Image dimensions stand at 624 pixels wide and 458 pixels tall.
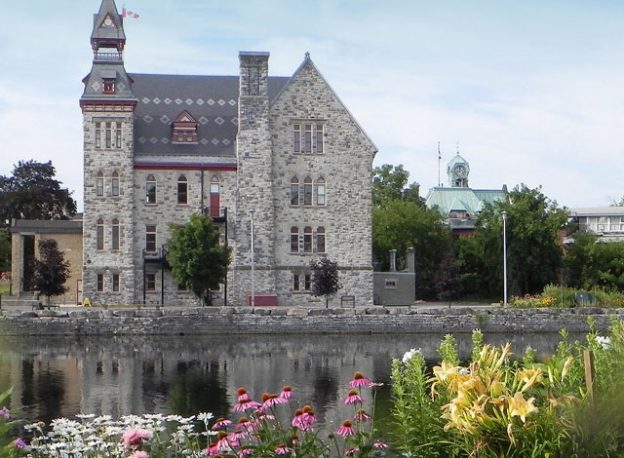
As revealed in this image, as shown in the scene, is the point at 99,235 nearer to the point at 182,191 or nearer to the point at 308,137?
the point at 182,191

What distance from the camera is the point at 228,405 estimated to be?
2527 centimetres

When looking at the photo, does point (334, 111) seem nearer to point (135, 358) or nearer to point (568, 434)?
point (135, 358)

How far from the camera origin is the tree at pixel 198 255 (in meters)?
52.9

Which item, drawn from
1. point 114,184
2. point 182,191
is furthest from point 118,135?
point 182,191

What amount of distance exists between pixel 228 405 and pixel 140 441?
16.7 metres

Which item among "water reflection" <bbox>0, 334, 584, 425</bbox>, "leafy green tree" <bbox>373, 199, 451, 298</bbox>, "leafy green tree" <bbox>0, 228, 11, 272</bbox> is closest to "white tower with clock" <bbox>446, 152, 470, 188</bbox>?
"leafy green tree" <bbox>373, 199, 451, 298</bbox>

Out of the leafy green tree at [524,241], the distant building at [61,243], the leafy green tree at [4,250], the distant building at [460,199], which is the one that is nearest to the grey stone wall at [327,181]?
the leafy green tree at [524,241]

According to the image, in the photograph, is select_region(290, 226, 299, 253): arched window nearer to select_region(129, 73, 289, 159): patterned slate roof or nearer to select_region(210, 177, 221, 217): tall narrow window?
select_region(210, 177, 221, 217): tall narrow window

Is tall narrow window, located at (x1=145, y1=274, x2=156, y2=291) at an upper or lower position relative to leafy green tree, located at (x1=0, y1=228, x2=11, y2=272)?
lower

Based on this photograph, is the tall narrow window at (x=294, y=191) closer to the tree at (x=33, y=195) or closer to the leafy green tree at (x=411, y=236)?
the leafy green tree at (x=411, y=236)

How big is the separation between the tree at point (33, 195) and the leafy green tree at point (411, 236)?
27.1 m

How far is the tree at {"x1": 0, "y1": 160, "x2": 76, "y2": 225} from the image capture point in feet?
269

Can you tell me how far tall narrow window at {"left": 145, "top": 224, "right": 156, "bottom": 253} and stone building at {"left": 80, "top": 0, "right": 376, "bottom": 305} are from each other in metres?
0.06

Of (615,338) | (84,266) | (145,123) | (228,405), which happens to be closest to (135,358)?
(228,405)
